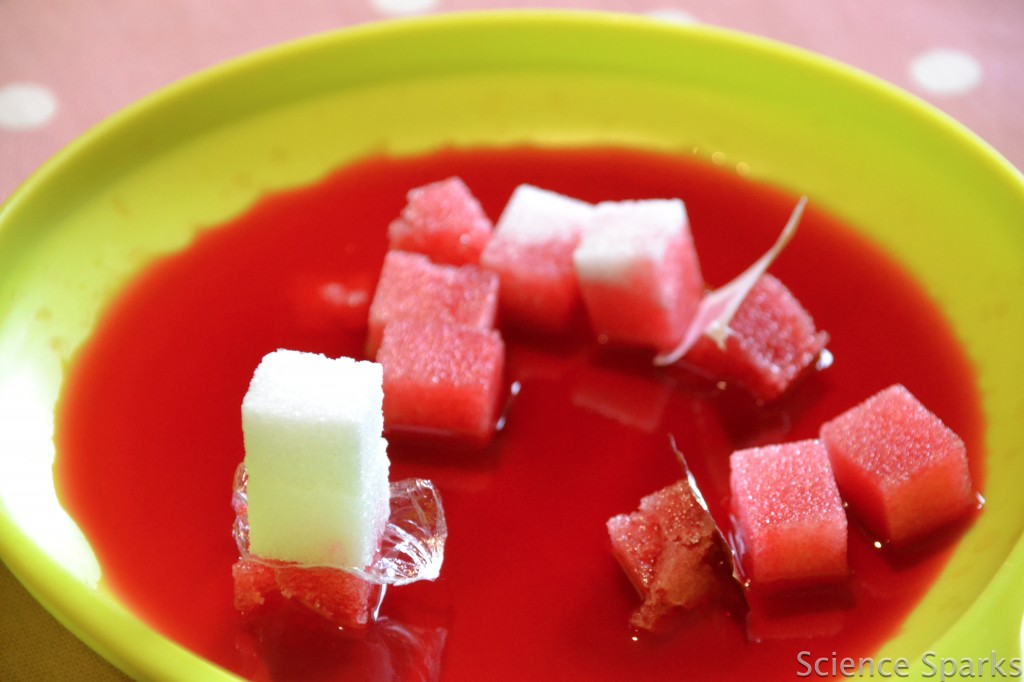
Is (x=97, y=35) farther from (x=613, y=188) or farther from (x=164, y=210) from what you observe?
(x=613, y=188)

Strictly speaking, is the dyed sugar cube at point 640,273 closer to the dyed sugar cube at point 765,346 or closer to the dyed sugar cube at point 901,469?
the dyed sugar cube at point 765,346

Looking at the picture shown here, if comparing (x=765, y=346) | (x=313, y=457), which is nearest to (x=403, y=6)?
(x=765, y=346)

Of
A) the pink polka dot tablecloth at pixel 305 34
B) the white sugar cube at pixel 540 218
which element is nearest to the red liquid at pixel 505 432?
the white sugar cube at pixel 540 218

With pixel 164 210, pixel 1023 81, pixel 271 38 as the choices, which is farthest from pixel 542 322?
pixel 1023 81

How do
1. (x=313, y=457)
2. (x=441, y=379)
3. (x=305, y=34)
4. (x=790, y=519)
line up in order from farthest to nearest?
(x=305, y=34) → (x=441, y=379) → (x=790, y=519) → (x=313, y=457)

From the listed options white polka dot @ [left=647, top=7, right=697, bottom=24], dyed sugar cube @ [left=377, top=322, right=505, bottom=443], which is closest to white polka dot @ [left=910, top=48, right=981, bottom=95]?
white polka dot @ [left=647, top=7, right=697, bottom=24]

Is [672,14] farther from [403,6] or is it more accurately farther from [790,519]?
[790,519]

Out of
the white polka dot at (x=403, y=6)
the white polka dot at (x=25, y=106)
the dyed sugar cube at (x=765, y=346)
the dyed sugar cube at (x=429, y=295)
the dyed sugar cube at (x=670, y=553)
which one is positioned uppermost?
the white polka dot at (x=403, y=6)
